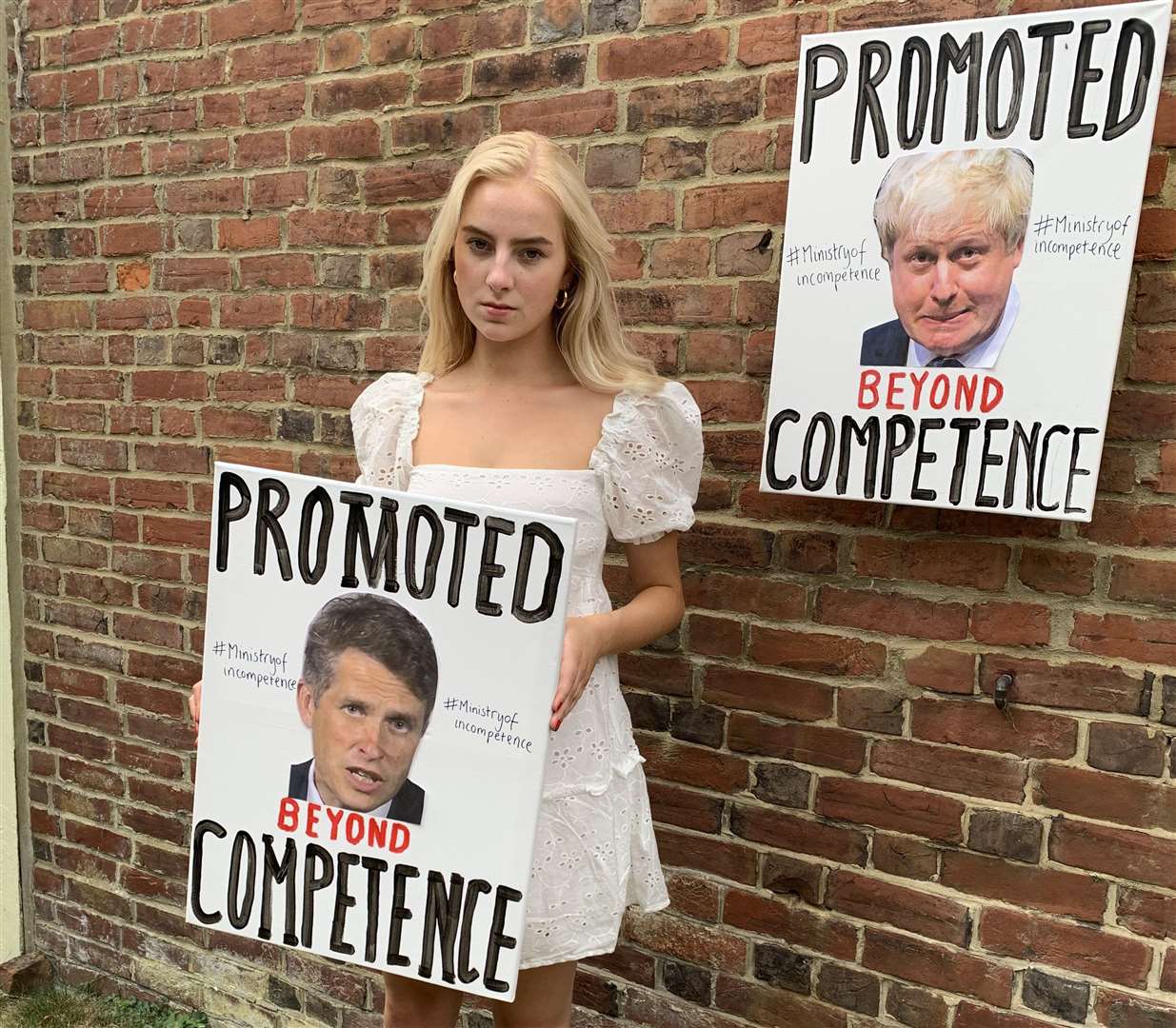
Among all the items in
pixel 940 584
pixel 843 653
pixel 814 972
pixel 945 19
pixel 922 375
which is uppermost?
pixel 945 19

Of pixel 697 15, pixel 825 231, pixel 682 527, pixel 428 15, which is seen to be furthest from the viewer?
pixel 428 15

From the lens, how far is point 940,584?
1.66 meters

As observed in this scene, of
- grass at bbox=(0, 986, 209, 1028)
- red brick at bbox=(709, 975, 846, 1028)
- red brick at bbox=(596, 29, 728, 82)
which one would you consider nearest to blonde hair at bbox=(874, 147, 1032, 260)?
red brick at bbox=(596, 29, 728, 82)

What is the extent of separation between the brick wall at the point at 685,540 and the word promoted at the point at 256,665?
2.58 ft

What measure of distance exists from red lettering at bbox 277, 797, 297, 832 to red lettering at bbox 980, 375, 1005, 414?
118cm

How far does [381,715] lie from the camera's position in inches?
51.6

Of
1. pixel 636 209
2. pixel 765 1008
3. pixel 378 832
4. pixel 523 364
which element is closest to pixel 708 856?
pixel 765 1008

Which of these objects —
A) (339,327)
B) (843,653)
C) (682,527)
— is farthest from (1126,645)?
(339,327)

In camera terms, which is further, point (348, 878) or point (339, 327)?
point (339, 327)

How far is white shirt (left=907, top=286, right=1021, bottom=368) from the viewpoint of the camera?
1.51 m

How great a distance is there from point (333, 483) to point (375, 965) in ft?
2.15

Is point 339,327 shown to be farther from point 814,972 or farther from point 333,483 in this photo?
point 814,972

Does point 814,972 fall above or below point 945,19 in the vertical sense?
below

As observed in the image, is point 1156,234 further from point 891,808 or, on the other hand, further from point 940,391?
point 891,808
